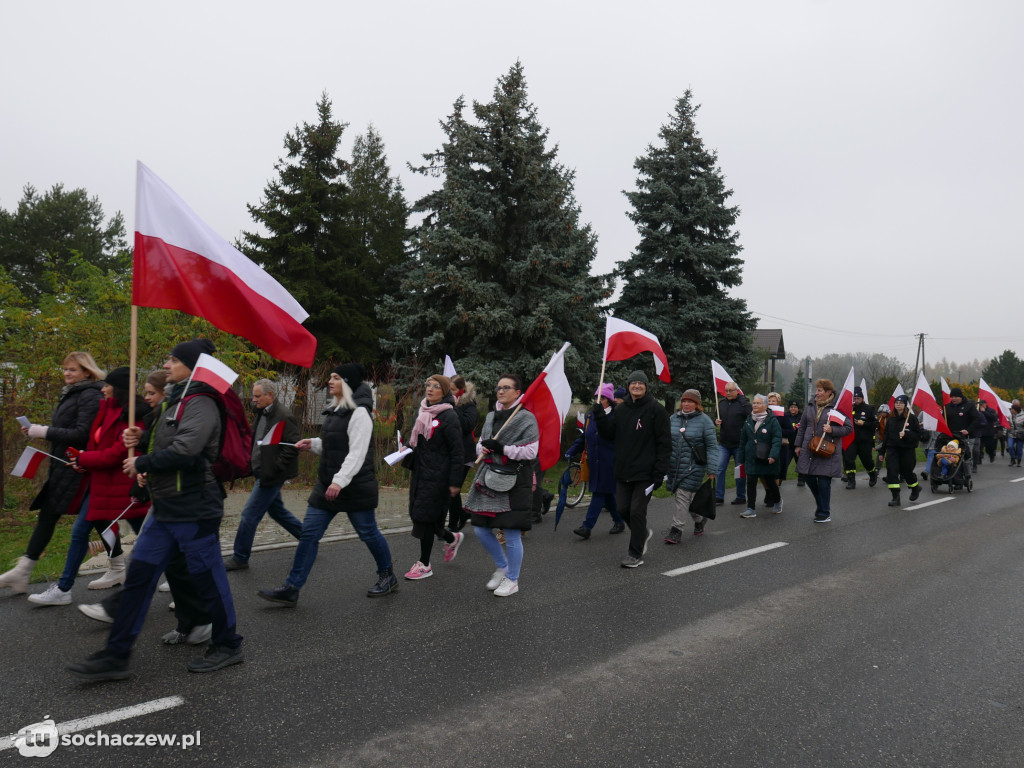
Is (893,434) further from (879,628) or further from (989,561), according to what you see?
(879,628)

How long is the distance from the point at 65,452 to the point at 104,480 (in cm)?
54

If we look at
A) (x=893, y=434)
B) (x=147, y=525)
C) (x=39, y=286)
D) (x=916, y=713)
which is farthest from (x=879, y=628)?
(x=39, y=286)

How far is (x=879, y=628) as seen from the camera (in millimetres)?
5086

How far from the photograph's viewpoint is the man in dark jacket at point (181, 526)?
3936mm

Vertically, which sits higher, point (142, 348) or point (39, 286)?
point (39, 286)

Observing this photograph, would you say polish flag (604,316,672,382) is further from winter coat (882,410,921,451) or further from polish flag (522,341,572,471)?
winter coat (882,410,921,451)

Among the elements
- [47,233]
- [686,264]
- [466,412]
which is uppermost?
[47,233]

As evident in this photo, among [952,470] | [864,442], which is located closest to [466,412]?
[864,442]

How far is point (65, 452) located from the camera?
536cm

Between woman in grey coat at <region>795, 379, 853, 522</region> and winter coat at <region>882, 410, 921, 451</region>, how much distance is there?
213 centimetres

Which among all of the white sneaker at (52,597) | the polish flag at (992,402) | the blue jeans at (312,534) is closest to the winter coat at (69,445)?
the white sneaker at (52,597)

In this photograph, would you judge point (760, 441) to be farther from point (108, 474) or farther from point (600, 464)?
point (108, 474)

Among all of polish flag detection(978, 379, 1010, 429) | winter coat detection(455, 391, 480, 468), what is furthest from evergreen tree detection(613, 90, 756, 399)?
winter coat detection(455, 391, 480, 468)

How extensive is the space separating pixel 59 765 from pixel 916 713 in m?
4.23
